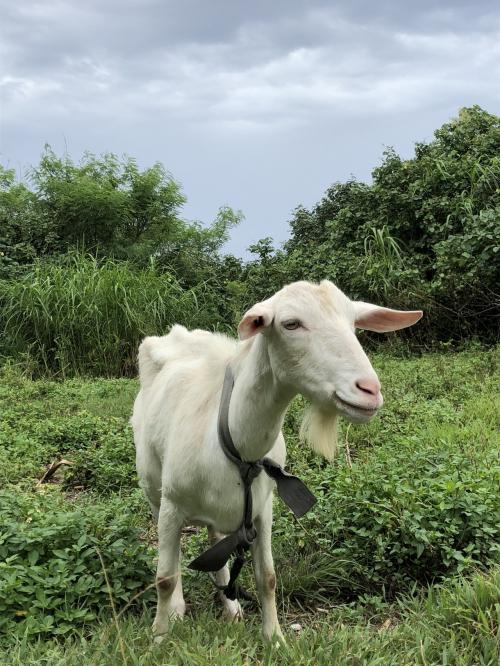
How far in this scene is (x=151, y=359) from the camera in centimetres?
346

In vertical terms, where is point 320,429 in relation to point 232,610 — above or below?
above

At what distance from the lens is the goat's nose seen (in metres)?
1.84

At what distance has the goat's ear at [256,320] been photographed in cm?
196

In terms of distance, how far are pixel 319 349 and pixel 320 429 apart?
1.26 feet

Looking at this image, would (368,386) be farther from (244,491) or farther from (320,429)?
(244,491)

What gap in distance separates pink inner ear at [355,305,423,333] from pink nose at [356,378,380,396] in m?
0.40

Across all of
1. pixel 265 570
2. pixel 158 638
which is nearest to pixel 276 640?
pixel 265 570

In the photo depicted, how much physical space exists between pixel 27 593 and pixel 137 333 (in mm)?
6465

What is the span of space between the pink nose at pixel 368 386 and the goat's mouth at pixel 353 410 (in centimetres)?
4

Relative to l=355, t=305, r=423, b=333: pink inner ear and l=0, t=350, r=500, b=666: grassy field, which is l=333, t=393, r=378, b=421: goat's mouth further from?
l=0, t=350, r=500, b=666: grassy field

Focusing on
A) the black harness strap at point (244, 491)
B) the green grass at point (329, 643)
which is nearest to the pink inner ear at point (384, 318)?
the black harness strap at point (244, 491)

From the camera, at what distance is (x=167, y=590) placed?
99.9 inches

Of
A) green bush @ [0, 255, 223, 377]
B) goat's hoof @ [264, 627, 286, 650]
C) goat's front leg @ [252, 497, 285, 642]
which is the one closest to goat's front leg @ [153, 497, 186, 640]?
goat's front leg @ [252, 497, 285, 642]

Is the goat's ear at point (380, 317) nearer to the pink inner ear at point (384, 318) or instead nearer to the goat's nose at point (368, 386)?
the pink inner ear at point (384, 318)
